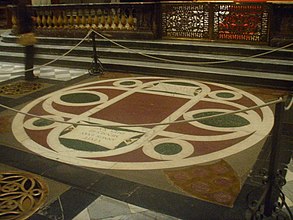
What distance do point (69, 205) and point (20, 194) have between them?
50cm

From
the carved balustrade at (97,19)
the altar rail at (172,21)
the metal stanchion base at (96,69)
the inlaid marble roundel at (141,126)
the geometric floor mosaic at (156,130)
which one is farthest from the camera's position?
the carved balustrade at (97,19)

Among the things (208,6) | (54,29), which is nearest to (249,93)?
(208,6)

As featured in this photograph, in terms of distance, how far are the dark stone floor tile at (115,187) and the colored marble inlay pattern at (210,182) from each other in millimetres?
389

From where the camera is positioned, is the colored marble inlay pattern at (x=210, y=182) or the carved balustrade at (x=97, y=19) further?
the carved balustrade at (x=97, y=19)

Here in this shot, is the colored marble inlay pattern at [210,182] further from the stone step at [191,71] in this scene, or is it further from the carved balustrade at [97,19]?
the carved balustrade at [97,19]

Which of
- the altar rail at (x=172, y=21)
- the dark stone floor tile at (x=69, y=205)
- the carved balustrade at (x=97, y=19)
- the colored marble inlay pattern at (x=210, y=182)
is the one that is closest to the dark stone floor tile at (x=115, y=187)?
the dark stone floor tile at (x=69, y=205)

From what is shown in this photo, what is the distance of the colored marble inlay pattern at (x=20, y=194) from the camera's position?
2.71 metres

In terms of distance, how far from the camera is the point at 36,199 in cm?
289

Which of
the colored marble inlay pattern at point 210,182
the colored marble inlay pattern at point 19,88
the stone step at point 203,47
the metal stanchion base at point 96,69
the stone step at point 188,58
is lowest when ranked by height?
the colored marble inlay pattern at point 210,182

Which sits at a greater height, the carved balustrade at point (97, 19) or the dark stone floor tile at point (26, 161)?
the carved balustrade at point (97, 19)

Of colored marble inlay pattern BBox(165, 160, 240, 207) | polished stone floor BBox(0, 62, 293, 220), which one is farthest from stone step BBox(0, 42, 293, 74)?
colored marble inlay pattern BBox(165, 160, 240, 207)

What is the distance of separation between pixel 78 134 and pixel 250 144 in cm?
203

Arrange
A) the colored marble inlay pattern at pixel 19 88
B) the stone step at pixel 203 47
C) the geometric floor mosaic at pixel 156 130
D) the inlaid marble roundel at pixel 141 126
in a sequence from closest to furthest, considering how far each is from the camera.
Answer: the geometric floor mosaic at pixel 156 130, the inlaid marble roundel at pixel 141 126, the colored marble inlay pattern at pixel 19 88, the stone step at pixel 203 47

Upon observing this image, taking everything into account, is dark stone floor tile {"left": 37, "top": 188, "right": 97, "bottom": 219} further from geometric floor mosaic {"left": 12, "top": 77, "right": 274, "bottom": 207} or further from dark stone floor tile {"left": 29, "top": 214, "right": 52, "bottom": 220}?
geometric floor mosaic {"left": 12, "top": 77, "right": 274, "bottom": 207}
